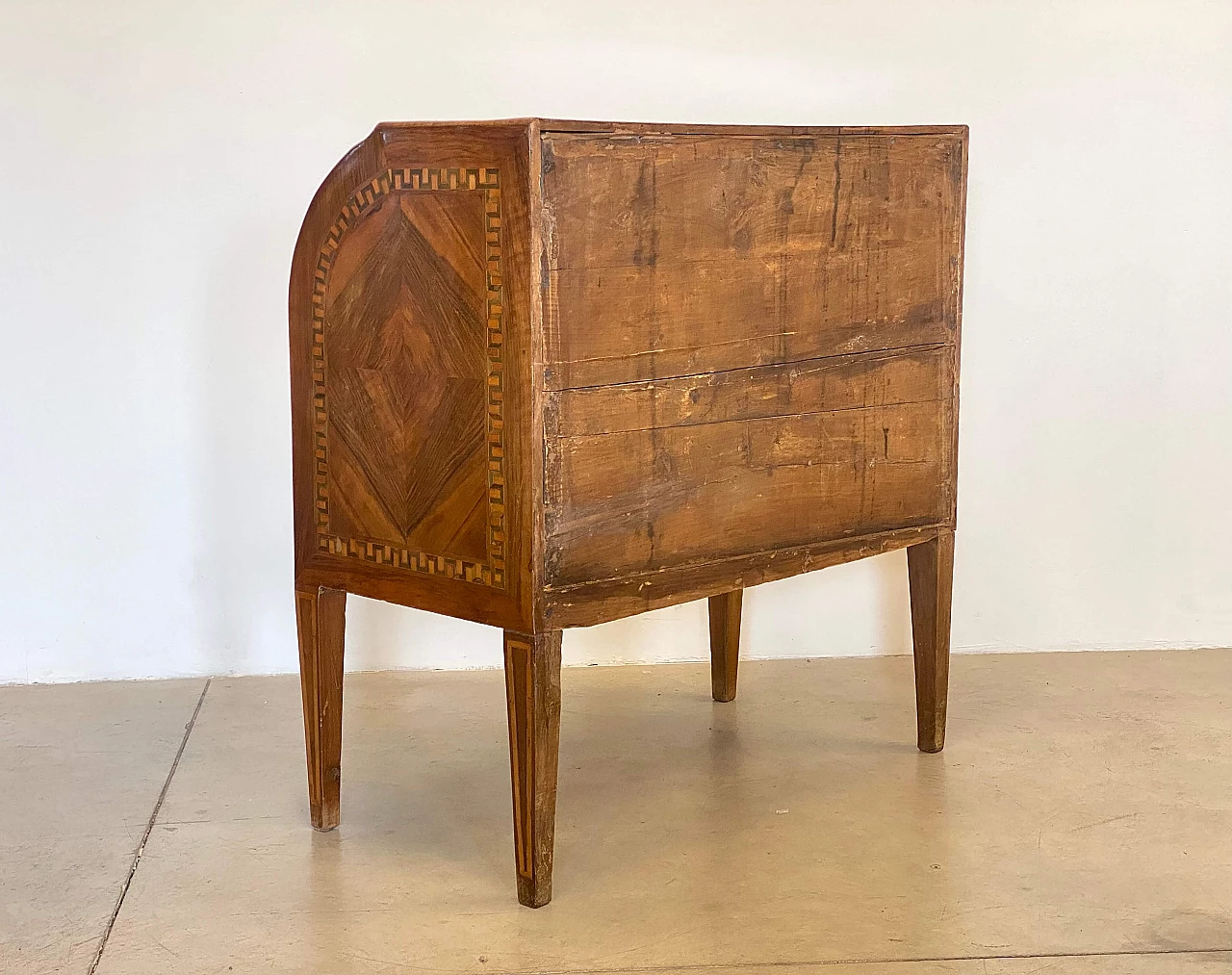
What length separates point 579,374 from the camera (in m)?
2.04

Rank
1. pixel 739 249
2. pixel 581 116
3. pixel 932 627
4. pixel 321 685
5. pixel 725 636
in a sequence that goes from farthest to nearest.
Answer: pixel 581 116 → pixel 725 636 → pixel 932 627 → pixel 321 685 → pixel 739 249

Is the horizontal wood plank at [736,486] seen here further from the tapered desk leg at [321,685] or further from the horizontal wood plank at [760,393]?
the tapered desk leg at [321,685]

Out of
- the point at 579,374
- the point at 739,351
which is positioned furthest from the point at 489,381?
the point at 739,351

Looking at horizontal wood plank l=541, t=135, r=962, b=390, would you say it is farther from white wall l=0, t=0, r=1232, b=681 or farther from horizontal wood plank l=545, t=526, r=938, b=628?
white wall l=0, t=0, r=1232, b=681

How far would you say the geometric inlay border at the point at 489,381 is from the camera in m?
2.00

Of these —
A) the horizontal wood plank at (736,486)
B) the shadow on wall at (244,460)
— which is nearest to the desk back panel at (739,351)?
the horizontal wood plank at (736,486)

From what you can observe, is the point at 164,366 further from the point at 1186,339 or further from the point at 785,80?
the point at 1186,339

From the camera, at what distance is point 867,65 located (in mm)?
3180

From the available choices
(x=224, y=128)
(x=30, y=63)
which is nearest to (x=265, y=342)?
(x=224, y=128)

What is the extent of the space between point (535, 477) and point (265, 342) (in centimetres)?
134

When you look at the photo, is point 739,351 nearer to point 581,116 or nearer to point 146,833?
point 581,116

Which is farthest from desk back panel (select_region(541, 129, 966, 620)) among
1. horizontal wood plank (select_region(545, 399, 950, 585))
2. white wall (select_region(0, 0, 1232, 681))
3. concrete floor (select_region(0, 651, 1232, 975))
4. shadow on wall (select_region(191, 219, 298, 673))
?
shadow on wall (select_region(191, 219, 298, 673))

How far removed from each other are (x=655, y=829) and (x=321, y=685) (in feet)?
1.87

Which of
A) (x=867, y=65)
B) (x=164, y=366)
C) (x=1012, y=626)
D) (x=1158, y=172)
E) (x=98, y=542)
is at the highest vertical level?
(x=867, y=65)
